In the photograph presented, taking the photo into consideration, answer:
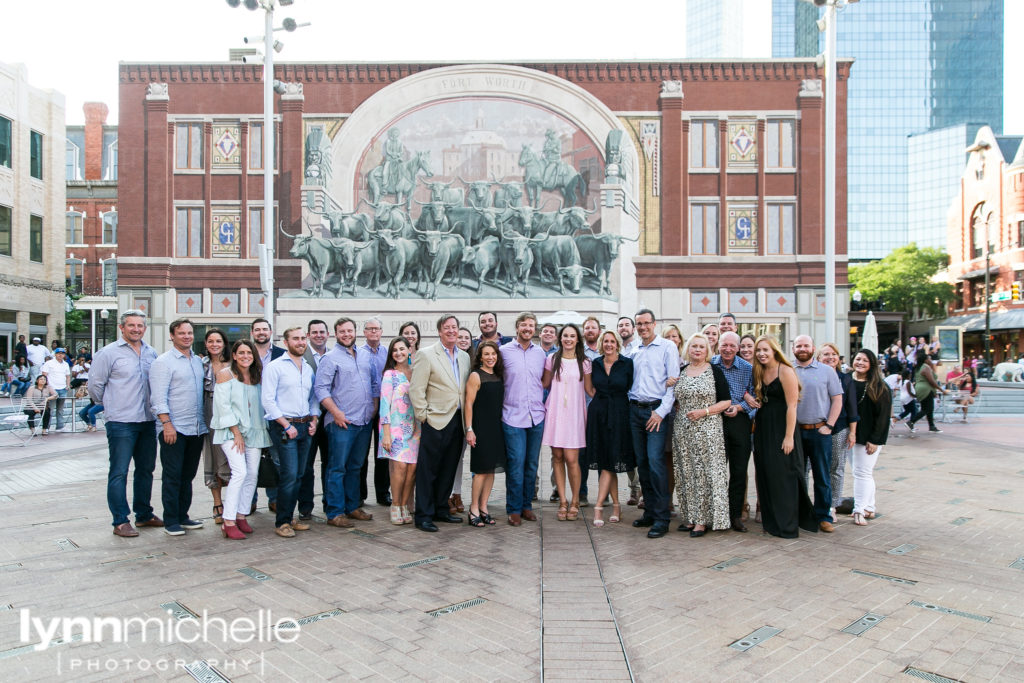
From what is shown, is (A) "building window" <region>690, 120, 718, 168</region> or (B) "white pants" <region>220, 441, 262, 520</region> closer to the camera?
(B) "white pants" <region>220, 441, 262, 520</region>

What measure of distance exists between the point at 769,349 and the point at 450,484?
3121mm

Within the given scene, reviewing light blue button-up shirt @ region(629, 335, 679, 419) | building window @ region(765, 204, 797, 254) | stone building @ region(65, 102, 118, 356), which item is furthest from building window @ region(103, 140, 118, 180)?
light blue button-up shirt @ region(629, 335, 679, 419)

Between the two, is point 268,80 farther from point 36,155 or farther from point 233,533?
point 36,155

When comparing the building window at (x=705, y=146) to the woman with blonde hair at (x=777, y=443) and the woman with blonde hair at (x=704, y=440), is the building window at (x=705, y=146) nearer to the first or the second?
the woman with blonde hair at (x=777, y=443)

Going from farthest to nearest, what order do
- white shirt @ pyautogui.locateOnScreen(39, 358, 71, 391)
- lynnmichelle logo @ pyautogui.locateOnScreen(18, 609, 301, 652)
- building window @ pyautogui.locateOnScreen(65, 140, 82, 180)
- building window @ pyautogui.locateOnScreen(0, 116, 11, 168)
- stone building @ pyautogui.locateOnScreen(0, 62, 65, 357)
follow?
building window @ pyautogui.locateOnScreen(65, 140, 82, 180) → stone building @ pyautogui.locateOnScreen(0, 62, 65, 357) → building window @ pyautogui.locateOnScreen(0, 116, 11, 168) → white shirt @ pyautogui.locateOnScreen(39, 358, 71, 391) → lynnmichelle logo @ pyautogui.locateOnScreen(18, 609, 301, 652)

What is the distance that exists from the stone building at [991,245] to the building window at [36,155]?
157ft

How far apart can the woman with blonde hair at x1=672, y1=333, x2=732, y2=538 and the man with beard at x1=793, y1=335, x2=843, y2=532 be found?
2.73 feet

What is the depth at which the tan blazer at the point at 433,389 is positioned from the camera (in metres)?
6.64

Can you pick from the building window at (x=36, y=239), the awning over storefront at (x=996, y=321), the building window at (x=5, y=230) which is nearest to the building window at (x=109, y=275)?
the building window at (x=36, y=239)

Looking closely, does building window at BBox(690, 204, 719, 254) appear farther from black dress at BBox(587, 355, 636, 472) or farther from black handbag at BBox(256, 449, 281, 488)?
black handbag at BBox(256, 449, 281, 488)

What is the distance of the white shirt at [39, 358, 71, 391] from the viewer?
15227mm

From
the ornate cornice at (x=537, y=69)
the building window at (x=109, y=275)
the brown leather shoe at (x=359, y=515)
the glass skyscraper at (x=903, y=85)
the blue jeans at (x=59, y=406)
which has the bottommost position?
the brown leather shoe at (x=359, y=515)

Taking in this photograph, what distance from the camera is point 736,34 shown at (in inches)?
5842

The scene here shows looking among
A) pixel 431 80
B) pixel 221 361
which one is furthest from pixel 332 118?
pixel 221 361
